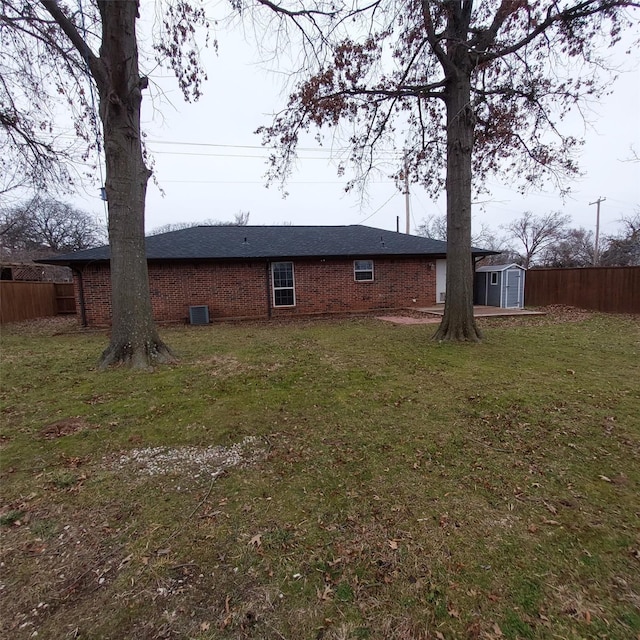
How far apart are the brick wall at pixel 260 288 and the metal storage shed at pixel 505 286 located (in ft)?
7.91

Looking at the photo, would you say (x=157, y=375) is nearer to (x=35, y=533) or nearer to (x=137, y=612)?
(x=35, y=533)

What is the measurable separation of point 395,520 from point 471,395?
2729 millimetres

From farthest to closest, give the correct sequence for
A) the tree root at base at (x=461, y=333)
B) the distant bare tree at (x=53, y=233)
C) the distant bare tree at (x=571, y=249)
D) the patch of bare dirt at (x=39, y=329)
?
1. the distant bare tree at (x=571, y=249)
2. the distant bare tree at (x=53, y=233)
3. the patch of bare dirt at (x=39, y=329)
4. the tree root at base at (x=461, y=333)

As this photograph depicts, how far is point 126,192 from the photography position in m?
6.14

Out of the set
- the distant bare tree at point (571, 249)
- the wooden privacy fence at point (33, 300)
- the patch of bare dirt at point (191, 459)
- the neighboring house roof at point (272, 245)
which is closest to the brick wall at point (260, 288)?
the neighboring house roof at point (272, 245)

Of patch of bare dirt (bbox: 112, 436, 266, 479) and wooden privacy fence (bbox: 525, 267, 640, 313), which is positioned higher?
wooden privacy fence (bbox: 525, 267, 640, 313)

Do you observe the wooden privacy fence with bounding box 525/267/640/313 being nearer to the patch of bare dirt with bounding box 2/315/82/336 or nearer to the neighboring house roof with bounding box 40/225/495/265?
the neighboring house roof with bounding box 40/225/495/265

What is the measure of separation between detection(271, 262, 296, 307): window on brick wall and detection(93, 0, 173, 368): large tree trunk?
779 centimetres

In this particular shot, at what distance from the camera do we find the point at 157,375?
5.73m

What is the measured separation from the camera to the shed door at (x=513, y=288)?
14.8 m

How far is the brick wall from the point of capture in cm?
1278

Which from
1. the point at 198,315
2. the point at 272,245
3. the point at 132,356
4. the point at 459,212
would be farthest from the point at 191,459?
the point at 272,245

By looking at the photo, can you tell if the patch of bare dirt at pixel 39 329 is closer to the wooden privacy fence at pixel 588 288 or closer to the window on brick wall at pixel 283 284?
the window on brick wall at pixel 283 284

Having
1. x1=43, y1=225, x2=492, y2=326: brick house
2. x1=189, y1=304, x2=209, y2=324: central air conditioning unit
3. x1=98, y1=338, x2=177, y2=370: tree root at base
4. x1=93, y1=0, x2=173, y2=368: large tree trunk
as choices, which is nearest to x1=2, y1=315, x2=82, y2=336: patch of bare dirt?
x1=43, y1=225, x2=492, y2=326: brick house
